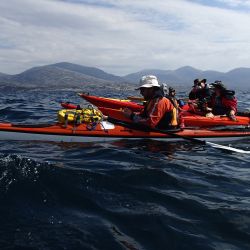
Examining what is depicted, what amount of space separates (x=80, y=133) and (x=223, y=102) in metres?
5.99

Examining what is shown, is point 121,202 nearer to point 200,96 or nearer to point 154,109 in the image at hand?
point 154,109

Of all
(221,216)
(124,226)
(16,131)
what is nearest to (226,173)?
(221,216)

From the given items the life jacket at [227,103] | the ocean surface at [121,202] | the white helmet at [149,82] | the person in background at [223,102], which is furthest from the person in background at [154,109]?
the life jacket at [227,103]

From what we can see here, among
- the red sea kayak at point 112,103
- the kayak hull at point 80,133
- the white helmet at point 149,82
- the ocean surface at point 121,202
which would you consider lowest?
the ocean surface at point 121,202

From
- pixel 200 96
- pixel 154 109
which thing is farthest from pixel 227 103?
pixel 154 109

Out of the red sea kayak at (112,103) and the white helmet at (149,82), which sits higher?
the white helmet at (149,82)

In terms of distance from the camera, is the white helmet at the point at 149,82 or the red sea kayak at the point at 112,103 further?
the red sea kayak at the point at 112,103

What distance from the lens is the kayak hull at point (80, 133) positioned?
9.34 metres

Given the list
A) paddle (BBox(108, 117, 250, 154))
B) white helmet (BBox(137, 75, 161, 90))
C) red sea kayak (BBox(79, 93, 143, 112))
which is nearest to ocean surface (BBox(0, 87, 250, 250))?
paddle (BBox(108, 117, 250, 154))

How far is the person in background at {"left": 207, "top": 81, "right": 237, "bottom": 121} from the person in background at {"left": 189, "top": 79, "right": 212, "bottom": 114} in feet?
1.27

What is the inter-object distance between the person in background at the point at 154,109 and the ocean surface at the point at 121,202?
4.63ft

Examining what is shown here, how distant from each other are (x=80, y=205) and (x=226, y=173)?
3301 millimetres

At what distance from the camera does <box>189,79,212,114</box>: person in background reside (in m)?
14.1

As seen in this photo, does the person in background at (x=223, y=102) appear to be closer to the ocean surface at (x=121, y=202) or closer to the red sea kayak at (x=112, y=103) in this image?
the red sea kayak at (x=112, y=103)
